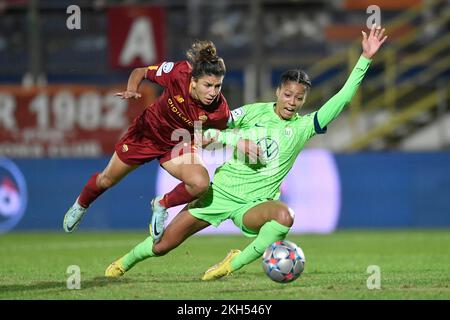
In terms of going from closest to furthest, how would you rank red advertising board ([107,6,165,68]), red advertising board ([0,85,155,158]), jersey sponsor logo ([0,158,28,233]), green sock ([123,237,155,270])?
green sock ([123,237,155,270]), jersey sponsor logo ([0,158,28,233]), red advertising board ([0,85,155,158]), red advertising board ([107,6,165,68])

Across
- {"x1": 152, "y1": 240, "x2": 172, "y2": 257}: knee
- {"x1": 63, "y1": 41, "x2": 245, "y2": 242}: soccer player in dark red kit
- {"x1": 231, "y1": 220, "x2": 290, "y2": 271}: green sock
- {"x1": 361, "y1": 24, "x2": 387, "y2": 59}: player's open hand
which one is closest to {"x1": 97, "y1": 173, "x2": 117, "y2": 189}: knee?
{"x1": 63, "y1": 41, "x2": 245, "y2": 242}: soccer player in dark red kit

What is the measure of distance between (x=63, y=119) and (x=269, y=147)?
933 cm

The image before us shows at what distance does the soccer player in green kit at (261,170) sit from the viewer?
779 centimetres

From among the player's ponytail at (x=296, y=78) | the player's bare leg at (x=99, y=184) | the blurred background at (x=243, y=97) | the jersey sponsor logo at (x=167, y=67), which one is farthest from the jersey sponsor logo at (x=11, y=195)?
the player's ponytail at (x=296, y=78)

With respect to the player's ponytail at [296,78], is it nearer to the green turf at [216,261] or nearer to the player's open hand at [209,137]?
the player's open hand at [209,137]

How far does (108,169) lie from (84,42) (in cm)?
1110

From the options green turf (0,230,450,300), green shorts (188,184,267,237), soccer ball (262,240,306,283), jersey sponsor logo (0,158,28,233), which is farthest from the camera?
jersey sponsor logo (0,158,28,233)

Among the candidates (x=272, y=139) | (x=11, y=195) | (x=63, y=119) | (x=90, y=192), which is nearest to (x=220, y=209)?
(x=272, y=139)

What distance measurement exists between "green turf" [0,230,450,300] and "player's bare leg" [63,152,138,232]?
1.70 feet

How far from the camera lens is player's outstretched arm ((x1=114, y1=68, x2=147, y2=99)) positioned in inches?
324

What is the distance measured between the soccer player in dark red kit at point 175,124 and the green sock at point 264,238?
61 cm

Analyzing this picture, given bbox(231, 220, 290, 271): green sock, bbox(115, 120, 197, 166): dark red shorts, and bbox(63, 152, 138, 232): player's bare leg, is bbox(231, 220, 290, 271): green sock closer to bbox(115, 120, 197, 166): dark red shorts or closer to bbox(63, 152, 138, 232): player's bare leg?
bbox(115, 120, 197, 166): dark red shorts

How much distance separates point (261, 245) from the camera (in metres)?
7.75
